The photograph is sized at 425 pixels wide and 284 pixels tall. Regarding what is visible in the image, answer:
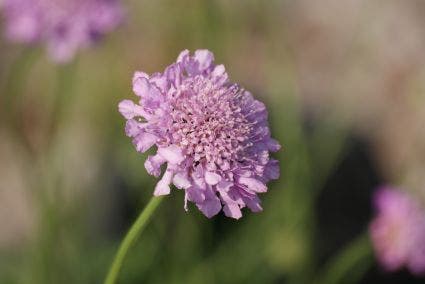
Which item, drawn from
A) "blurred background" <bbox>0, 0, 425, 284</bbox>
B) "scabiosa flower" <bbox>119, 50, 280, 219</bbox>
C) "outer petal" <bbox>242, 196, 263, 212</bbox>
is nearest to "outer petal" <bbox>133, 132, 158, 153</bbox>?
"scabiosa flower" <bbox>119, 50, 280, 219</bbox>

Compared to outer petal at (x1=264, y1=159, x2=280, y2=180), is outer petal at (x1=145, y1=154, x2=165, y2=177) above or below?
above

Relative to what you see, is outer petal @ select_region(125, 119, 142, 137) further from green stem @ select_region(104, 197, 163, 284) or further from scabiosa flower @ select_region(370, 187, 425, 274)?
scabiosa flower @ select_region(370, 187, 425, 274)

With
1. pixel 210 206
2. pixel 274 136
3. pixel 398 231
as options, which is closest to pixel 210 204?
pixel 210 206

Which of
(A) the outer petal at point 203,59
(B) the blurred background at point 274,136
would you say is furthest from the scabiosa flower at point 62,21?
Answer: (A) the outer petal at point 203,59

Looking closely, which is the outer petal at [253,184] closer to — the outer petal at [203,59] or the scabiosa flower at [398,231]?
the outer petal at [203,59]

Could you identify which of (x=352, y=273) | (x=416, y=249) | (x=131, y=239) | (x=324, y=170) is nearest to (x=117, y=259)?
(x=131, y=239)

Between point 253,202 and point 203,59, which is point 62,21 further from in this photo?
point 253,202
